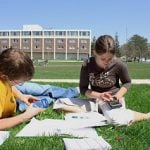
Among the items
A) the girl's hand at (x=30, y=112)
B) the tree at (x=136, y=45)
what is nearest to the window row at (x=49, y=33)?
the tree at (x=136, y=45)

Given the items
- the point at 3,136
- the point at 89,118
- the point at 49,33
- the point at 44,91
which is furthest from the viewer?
the point at 49,33

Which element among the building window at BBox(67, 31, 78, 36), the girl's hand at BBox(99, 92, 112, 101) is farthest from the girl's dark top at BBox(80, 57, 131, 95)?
the building window at BBox(67, 31, 78, 36)

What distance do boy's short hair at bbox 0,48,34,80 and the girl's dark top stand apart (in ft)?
6.28

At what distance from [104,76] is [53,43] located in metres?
117

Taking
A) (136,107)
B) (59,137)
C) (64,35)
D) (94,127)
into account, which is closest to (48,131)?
(59,137)

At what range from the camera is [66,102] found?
237 inches

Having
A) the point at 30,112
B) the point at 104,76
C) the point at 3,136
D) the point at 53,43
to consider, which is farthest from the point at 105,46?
the point at 53,43

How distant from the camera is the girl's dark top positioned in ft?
19.7

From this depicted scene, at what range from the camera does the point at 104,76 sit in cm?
601

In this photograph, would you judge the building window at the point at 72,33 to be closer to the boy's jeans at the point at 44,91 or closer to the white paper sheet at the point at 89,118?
the boy's jeans at the point at 44,91

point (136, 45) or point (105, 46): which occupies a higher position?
point (105, 46)

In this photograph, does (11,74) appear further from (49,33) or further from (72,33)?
(72,33)

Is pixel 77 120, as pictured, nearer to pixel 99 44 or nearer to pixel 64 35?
pixel 99 44

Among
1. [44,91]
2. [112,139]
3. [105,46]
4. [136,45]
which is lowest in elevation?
[136,45]
